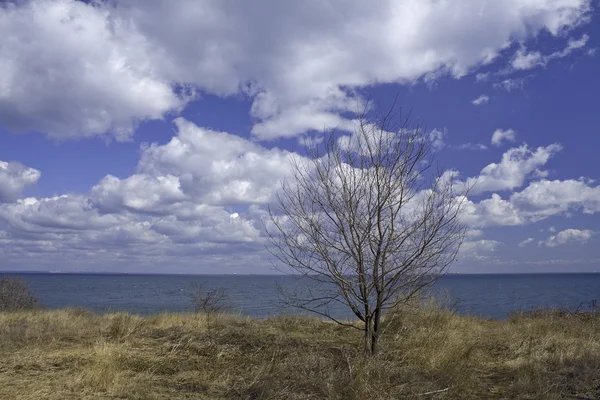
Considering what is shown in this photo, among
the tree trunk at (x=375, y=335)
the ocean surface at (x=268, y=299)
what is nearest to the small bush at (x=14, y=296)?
the ocean surface at (x=268, y=299)

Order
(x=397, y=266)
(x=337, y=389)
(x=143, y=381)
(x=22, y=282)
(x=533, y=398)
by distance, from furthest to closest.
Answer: (x=22, y=282), (x=397, y=266), (x=143, y=381), (x=533, y=398), (x=337, y=389)

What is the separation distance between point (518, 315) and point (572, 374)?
33.0 ft

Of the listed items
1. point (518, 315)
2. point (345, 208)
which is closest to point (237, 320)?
point (345, 208)

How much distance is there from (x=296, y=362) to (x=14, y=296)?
23.3m

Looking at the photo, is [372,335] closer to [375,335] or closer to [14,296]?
[375,335]

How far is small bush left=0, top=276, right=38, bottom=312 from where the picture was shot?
25.5 metres


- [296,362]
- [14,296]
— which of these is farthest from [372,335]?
[14,296]

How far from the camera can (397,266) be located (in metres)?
9.52

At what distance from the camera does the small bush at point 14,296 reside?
83.8 ft

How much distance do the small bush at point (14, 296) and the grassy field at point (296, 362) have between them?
14005mm

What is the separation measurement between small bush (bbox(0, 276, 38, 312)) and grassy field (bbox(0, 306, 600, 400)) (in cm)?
1400

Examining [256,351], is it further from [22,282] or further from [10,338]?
[22,282]

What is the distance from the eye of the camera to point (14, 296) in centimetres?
2616

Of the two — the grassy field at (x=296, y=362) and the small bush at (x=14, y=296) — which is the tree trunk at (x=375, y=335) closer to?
the grassy field at (x=296, y=362)
